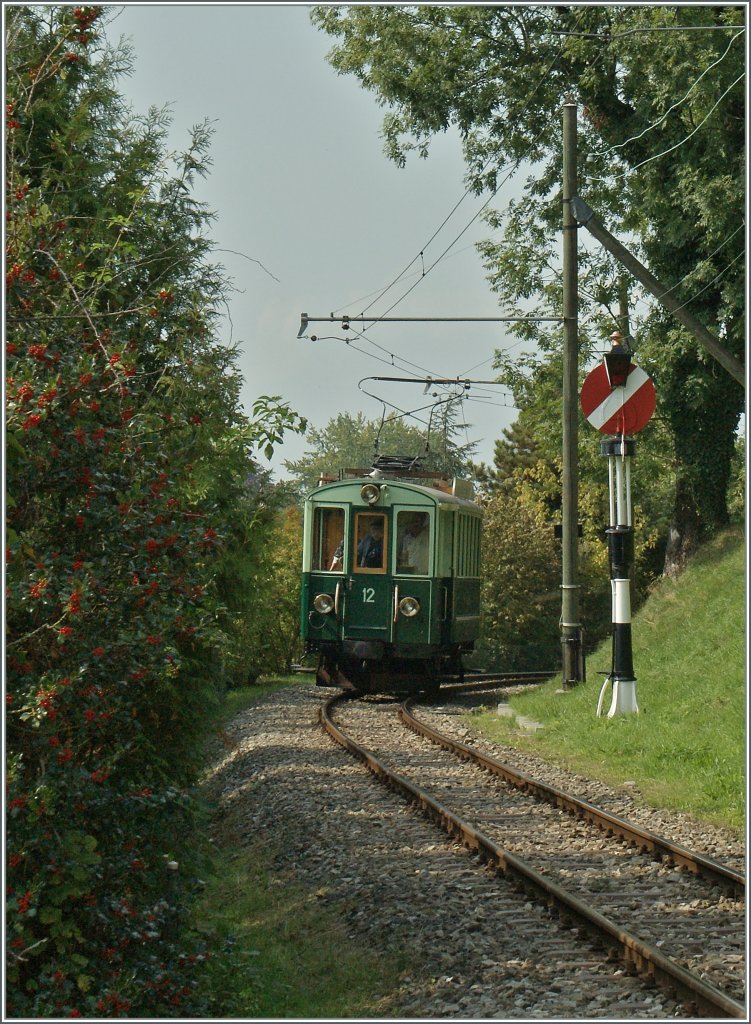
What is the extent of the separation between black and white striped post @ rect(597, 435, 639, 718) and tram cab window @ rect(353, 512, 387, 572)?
5.52 m

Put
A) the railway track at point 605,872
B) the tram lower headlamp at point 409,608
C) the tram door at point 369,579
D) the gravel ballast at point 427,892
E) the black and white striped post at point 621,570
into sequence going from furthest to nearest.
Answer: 1. the tram door at point 369,579
2. the tram lower headlamp at point 409,608
3. the black and white striped post at point 621,570
4. the railway track at point 605,872
5. the gravel ballast at point 427,892

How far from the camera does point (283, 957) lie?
665 centimetres

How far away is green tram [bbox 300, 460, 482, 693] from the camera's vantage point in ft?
59.7

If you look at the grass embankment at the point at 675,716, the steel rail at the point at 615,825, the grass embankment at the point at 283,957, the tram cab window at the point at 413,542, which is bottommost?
the grass embankment at the point at 283,957

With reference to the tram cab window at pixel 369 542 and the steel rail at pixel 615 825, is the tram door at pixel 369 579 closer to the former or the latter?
the tram cab window at pixel 369 542

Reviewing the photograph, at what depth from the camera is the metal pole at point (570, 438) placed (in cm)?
1675

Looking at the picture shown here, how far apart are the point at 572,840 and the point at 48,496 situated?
5.04m

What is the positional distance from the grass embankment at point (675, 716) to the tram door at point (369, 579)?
8.13 ft

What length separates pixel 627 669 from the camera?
13344 millimetres

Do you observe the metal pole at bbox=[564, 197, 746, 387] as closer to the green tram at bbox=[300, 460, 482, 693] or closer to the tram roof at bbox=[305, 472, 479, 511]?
the tram roof at bbox=[305, 472, 479, 511]

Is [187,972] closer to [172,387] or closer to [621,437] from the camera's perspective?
[172,387]

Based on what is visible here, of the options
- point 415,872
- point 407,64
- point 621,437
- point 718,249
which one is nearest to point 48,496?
point 415,872

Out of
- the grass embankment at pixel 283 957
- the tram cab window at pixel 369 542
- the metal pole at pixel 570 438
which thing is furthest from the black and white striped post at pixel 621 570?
the tram cab window at pixel 369 542

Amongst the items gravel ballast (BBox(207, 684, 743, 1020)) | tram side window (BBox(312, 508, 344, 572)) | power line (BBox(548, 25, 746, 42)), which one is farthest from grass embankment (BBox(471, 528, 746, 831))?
power line (BBox(548, 25, 746, 42))
